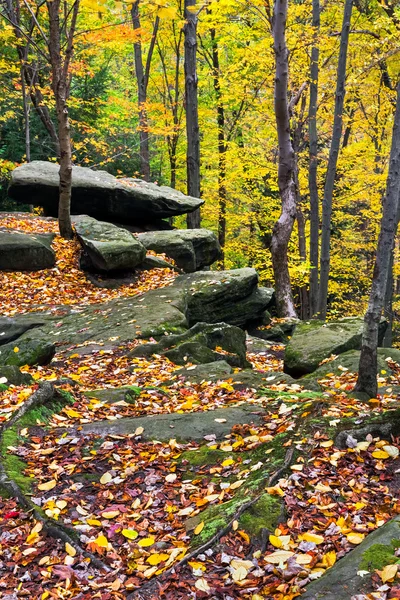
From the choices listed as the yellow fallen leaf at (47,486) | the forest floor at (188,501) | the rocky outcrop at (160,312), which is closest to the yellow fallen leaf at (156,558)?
the forest floor at (188,501)

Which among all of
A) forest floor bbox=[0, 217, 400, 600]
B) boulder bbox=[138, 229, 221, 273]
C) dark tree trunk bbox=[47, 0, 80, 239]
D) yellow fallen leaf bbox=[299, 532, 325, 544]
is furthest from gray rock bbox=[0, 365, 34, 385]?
boulder bbox=[138, 229, 221, 273]

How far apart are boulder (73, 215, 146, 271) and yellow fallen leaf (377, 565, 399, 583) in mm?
9263

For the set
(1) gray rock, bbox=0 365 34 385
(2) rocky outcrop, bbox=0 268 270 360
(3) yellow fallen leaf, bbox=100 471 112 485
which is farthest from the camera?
(2) rocky outcrop, bbox=0 268 270 360

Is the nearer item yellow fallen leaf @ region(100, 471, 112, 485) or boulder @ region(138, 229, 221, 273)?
yellow fallen leaf @ region(100, 471, 112, 485)

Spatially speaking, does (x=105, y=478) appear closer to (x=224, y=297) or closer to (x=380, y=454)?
(x=380, y=454)

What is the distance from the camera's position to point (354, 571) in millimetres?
2217

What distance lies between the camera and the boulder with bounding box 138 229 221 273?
42.8 ft

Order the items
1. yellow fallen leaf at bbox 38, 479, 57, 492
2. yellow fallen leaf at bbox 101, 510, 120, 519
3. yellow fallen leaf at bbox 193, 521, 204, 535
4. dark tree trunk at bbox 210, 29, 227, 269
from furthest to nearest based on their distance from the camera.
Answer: dark tree trunk at bbox 210, 29, 227, 269 → yellow fallen leaf at bbox 38, 479, 57, 492 → yellow fallen leaf at bbox 101, 510, 120, 519 → yellow fallen leaf at bbox 193, 521, 204, 535

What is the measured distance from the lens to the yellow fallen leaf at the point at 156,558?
2.77 meters

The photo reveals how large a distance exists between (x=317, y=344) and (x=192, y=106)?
349 inches

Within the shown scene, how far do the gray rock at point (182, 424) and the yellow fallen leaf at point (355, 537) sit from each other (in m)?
1.58

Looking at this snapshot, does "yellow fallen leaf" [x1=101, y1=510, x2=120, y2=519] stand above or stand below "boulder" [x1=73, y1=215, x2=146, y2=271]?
below

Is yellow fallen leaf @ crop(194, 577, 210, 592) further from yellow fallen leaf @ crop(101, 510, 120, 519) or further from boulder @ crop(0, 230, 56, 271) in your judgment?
boulder @ crop(0, 230, 56, 271)

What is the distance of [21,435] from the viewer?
13.4 feet
